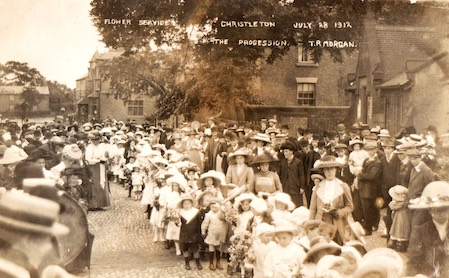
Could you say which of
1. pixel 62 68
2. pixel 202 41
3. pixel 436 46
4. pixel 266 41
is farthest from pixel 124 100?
pixel 436 46

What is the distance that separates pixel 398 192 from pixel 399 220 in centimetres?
25

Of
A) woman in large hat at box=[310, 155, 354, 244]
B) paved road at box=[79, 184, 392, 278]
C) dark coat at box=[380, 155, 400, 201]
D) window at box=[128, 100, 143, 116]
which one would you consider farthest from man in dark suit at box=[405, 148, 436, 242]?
window at box=[128, 100, 143, 116]

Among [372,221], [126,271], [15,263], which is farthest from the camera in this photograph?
[372,221]

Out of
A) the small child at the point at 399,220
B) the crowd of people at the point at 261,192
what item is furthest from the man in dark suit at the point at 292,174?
the small child at the point at 399,220

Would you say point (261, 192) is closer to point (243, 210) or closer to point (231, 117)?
point (243, 210)

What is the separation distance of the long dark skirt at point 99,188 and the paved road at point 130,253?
1.33 ft

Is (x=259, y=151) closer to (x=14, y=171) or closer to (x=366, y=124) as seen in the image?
(x=366, y=124)

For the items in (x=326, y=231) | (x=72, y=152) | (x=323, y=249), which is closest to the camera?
(x=323, y=249)

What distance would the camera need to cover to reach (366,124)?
558cm

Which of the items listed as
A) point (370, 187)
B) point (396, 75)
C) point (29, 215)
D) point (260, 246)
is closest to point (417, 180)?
point (370, 187)

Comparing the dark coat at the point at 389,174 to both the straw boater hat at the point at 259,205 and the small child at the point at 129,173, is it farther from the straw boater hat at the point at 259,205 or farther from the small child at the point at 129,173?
the small child at the point at 129,173

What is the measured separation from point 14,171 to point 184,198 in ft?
4.93

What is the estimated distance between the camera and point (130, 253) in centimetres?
480

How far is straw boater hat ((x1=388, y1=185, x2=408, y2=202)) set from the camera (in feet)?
15.8
